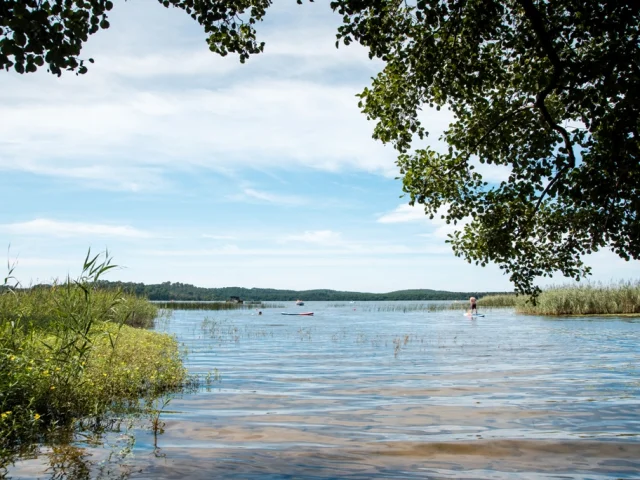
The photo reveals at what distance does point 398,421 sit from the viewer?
1072 centimetres

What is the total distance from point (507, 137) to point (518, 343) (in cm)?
1614

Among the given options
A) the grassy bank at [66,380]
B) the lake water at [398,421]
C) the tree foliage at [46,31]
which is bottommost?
the lake water at [398,421]

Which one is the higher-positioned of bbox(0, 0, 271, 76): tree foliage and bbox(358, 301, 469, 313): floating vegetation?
bbox(0, 0, 271, 76): tree foliage

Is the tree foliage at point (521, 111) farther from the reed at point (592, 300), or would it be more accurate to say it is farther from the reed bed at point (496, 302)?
the reed bed at point (496, 302)

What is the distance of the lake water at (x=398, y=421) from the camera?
25.0 feet

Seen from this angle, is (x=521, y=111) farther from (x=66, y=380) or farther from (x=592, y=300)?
(x=592, y=300)

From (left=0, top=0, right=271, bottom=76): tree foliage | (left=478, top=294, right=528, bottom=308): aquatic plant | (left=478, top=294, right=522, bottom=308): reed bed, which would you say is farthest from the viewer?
(left=478, top=294, right=528, bottom=308): aquatic plant

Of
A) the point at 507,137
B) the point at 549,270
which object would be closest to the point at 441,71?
the point at 507,137

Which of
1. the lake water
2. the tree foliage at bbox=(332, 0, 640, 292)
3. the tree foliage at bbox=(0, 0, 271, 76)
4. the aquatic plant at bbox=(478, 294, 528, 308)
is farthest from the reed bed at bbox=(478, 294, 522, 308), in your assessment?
the tree foliage at bbox=(0, 0, 271, 76)

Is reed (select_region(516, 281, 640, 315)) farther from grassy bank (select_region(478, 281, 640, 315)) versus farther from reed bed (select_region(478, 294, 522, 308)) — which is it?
reed bed (select_region(478, 294, 522, 308))

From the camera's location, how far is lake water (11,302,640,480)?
7625 mm

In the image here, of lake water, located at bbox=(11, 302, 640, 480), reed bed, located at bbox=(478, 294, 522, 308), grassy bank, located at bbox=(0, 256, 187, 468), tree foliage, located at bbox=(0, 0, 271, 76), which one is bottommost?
lake water, located at bbox=(11, 302, 640, 480)

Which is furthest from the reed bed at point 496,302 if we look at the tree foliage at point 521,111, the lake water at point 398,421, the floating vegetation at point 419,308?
the tree foliage at point 521,111

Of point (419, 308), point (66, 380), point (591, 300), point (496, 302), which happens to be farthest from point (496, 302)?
point (66, 380)
